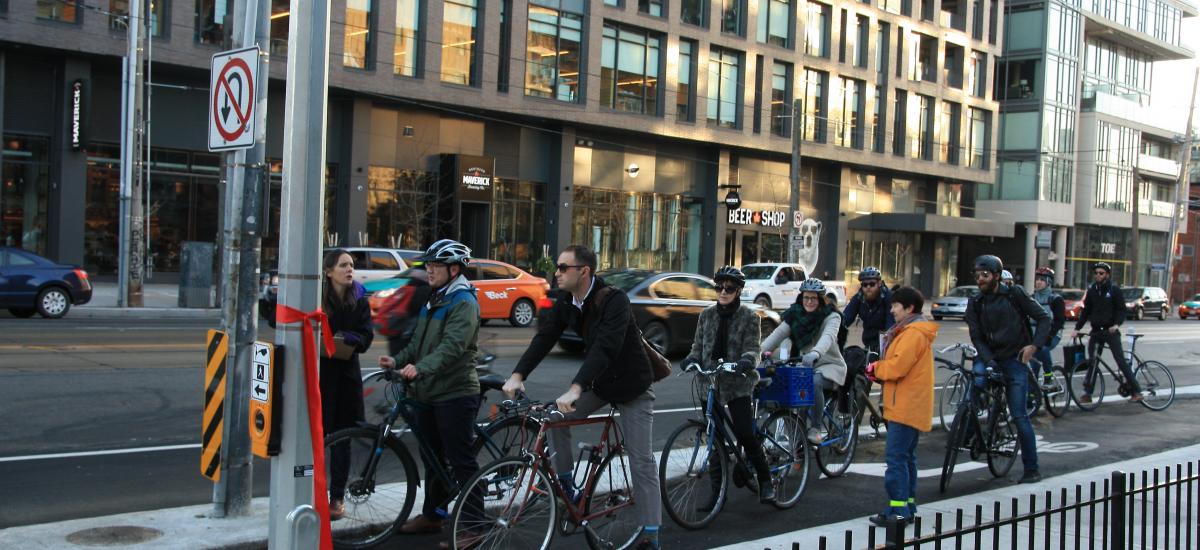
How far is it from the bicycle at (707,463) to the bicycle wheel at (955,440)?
4.88 ft

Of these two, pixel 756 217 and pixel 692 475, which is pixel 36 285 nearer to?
pixel 692 475

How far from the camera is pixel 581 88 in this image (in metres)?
37.7

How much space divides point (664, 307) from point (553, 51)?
2191 centimetres

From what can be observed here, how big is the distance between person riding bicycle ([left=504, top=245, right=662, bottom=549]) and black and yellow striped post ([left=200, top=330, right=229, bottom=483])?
6.48 feet

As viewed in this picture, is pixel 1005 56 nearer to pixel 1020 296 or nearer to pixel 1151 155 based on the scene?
pixel 1151 155

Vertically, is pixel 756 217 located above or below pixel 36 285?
above

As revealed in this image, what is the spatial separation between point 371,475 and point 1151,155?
253 ft

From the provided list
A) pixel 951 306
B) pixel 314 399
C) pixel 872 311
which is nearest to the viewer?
pixel 314 399

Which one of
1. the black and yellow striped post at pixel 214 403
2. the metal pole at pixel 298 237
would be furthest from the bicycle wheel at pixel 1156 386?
the metal pole at pixel 298 237

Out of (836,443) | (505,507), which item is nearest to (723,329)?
(836,443)

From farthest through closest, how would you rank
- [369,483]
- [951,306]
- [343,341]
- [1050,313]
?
1. [951,306]
2. [1050,313]
3. [343,341]
4. [369,483]

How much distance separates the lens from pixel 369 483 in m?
6.26

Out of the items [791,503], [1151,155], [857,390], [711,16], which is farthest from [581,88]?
[1151,155]

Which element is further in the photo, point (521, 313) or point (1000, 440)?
point (521, 313)
